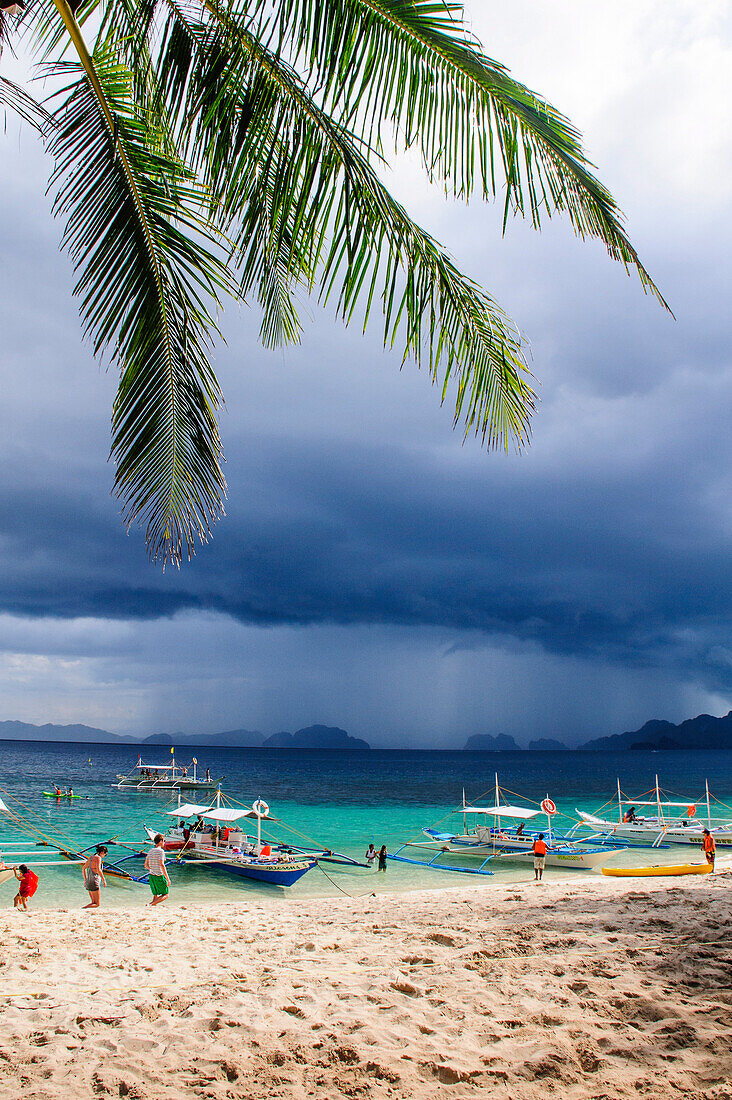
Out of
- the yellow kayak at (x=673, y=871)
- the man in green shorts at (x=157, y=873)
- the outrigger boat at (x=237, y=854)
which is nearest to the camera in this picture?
the man in green shorts at (x=157, y=873)

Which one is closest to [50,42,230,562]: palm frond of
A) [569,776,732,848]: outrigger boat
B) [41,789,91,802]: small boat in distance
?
[569,776,732,848]: outrigger boat

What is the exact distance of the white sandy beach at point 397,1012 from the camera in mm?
3805

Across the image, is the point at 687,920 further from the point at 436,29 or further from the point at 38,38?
the point at 38,38

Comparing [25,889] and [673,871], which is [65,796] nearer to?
[25,889]

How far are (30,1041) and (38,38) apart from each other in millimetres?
6194

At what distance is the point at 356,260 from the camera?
356cm

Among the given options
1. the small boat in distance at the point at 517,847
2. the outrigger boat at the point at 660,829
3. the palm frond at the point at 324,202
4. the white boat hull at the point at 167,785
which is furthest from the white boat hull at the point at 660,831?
the white boat hull at the point at 167,785

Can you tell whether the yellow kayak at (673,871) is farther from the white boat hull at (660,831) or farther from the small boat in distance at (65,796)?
the small boat in distance at (65,796)

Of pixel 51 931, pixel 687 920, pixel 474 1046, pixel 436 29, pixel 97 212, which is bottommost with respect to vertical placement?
pixel 51 931

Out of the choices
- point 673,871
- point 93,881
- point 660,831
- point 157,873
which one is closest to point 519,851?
point 673,871

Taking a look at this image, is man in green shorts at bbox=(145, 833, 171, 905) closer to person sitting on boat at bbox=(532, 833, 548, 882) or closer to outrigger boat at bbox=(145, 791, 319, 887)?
outrigger boat at bbox=(145, 791, 319, 887)

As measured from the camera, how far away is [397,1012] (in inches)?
193

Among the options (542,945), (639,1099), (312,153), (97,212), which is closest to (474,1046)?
(639,1099)

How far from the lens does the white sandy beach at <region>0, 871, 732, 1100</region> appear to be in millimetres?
3805
